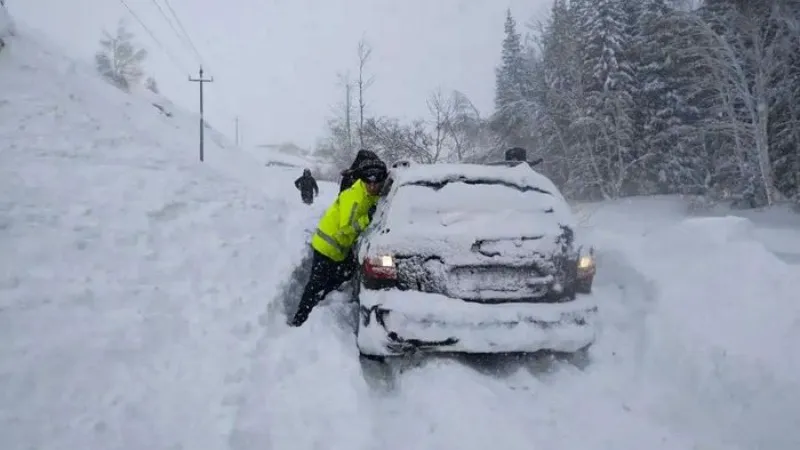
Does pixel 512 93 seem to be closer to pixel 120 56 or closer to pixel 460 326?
pixel 460 326

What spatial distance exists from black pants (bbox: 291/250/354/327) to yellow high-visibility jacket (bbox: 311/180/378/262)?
0.08 metres

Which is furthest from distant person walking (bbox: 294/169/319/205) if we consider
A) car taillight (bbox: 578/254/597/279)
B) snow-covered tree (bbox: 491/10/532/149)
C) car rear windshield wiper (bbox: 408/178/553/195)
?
snow-covered tree (bbox: 491/10/532/149)

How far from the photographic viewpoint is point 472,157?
24.8 m

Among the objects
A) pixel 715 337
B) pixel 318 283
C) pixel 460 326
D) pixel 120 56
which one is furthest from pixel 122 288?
pixel 120 56

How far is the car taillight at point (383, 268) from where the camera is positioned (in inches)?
137

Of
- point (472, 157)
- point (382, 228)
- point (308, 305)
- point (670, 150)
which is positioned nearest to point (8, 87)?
point (308, 305)

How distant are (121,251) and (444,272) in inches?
148

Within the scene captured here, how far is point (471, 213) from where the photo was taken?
3.62 metres

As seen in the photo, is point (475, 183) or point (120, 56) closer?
point (475, 183)

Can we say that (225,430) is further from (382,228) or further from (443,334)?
(382,228)

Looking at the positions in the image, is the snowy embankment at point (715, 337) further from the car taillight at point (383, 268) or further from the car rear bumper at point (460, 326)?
the car taillight at point (383, 268)

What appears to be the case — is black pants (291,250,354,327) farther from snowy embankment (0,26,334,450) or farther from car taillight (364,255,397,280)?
car taillight (364,255,397,280)

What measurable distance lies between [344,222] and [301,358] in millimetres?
1355

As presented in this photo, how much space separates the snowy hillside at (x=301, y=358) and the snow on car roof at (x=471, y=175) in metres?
0.63
